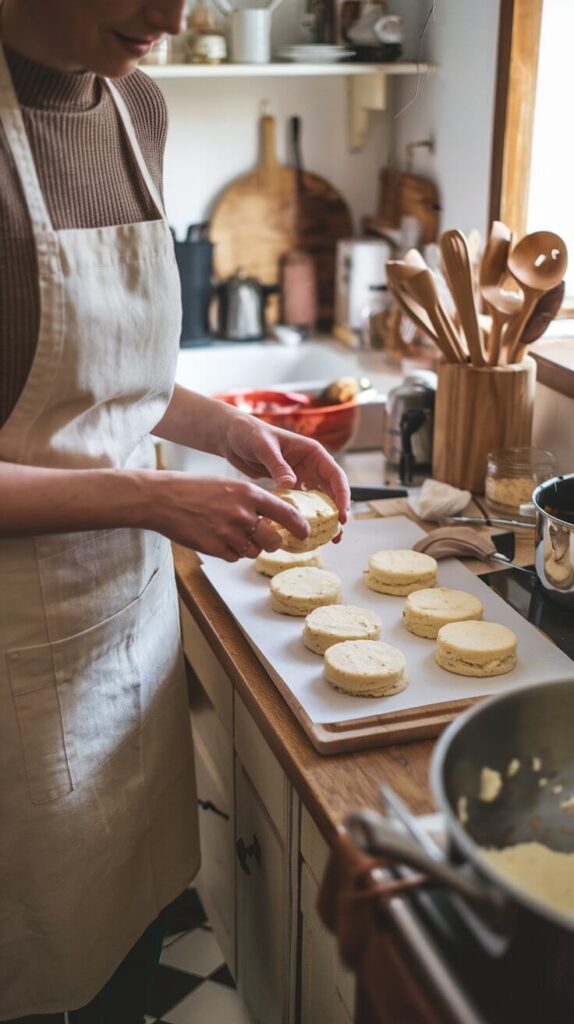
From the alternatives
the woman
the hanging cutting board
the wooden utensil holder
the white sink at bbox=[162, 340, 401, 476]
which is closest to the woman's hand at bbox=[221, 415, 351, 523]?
the woman

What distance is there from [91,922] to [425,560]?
61 cm

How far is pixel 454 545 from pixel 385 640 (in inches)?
9.9

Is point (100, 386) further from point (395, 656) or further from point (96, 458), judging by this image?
point (395, 656)

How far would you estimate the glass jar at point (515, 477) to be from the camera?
1566mm

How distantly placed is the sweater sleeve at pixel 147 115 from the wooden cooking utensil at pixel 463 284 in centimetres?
50

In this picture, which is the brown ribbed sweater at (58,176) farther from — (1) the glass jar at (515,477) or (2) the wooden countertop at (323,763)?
(1) the glass jar at (515,477)

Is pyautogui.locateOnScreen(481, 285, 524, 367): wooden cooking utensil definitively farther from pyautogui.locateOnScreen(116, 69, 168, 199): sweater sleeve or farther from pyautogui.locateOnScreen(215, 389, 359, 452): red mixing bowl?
pyautogui.locateOnScreen(116, 69, 168, 199): sweater sleeve

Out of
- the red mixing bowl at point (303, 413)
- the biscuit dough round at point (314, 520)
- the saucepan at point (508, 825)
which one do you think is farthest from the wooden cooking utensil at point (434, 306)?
the saucepan at point (508, 825)

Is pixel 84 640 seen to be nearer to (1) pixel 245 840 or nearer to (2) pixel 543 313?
(1) pixel 245 840

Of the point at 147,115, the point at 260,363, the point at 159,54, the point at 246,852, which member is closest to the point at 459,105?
the point at 159,54

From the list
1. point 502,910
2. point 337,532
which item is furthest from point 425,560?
point 502,910

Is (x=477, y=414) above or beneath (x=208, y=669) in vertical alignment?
above

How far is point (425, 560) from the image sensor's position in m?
1.37

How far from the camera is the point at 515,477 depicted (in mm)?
1575
